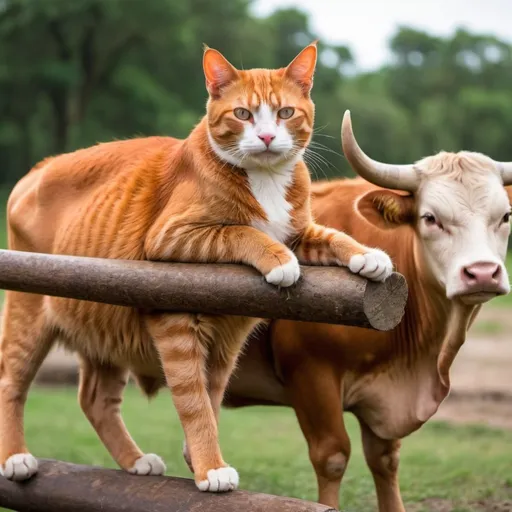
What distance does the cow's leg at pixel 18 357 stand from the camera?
16.8 ft

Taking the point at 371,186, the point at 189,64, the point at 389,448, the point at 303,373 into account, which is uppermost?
the point at 371,186

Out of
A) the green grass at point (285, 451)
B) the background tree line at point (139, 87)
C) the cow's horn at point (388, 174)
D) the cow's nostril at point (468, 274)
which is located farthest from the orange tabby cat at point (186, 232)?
the background tree line at point (139, 87)

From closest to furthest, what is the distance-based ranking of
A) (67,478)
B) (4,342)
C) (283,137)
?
(283,137) → (67,478) → (4,342)

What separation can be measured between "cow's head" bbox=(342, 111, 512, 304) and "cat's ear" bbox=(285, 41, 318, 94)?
261 millimetres

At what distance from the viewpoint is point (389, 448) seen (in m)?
5.92

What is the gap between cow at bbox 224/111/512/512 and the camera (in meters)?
5.02

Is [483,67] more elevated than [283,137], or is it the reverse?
[283,137]

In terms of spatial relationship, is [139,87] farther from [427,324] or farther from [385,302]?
[385,302]

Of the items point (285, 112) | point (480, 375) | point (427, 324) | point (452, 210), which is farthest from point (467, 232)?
point (480, 375)

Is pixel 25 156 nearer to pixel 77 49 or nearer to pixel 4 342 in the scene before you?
pixel 77 49

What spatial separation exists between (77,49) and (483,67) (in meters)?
22.6

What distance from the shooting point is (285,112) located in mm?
4672

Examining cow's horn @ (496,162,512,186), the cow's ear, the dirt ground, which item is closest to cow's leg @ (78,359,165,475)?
the cow's ear

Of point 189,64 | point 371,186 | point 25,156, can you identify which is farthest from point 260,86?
point 189,64
